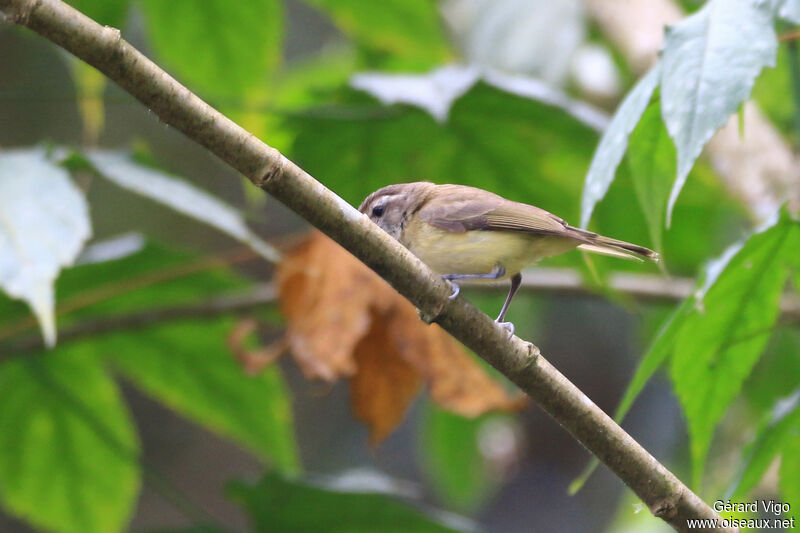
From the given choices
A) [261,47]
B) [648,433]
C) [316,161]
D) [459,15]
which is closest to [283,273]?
[316,161]

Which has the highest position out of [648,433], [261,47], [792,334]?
[261,47]

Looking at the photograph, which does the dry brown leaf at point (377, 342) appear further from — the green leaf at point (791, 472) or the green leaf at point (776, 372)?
the green leaf at point (776, 372)

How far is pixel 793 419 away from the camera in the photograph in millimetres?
1961

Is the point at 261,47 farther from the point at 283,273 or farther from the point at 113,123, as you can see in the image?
the point at 113,123

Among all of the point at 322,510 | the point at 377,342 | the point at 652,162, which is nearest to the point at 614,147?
the point at 652,162

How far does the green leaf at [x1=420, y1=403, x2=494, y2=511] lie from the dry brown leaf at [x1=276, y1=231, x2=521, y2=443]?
3.65ft

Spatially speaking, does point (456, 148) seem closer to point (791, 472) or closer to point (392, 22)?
point (392, 22)

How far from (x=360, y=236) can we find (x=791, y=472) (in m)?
1.16

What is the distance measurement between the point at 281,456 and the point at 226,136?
1.98m

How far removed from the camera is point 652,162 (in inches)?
71.1

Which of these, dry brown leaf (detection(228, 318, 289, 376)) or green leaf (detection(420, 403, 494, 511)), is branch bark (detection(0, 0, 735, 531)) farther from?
green leaf (detection(420, 403, 494, 511))

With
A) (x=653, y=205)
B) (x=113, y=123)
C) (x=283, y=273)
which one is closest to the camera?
(x=653, y=205)

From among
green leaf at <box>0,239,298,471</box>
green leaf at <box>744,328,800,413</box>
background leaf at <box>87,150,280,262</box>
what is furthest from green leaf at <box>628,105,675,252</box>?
green leaf at <box>744,328,800,413</box>

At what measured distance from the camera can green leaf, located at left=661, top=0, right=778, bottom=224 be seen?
155cm
